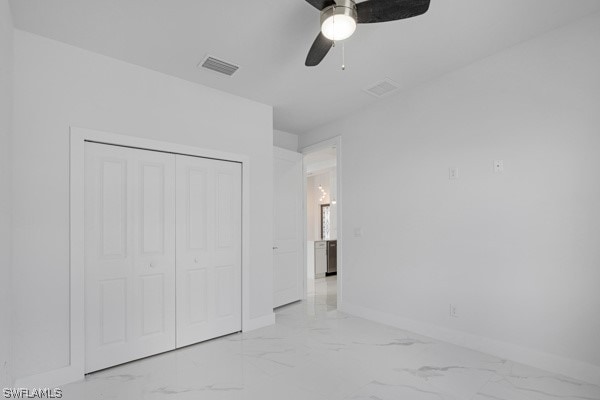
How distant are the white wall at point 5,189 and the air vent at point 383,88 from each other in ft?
10.2

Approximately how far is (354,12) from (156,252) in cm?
261

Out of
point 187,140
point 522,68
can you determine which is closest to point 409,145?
point 522,68

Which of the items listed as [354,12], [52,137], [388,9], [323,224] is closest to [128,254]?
[52,137]

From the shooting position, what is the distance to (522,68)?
2641 millimetres

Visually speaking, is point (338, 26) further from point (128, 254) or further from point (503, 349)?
point (503, 349)

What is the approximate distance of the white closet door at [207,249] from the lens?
3033 mm

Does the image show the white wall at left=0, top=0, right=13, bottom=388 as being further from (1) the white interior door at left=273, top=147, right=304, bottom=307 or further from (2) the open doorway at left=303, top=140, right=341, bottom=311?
(2) the open doorway at left=303, top=140, right=341, bottom=311

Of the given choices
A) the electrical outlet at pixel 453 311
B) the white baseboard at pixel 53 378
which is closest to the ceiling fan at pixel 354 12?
the electrical outlet at pixel 453 311

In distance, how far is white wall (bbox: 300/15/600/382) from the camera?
2.33m

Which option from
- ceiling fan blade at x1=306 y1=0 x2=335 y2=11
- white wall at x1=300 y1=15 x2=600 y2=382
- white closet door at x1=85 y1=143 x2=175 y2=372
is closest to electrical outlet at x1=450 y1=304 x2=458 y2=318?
white wall at x1=300 y1=15 x2=600 y2=382

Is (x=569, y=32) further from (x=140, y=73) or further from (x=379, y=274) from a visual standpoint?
(x=140, y=73)

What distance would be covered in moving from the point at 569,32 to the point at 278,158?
11.1 ft

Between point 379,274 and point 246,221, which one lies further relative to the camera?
point 379,274

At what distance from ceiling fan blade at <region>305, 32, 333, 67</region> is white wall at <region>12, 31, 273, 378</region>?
5.25ft
